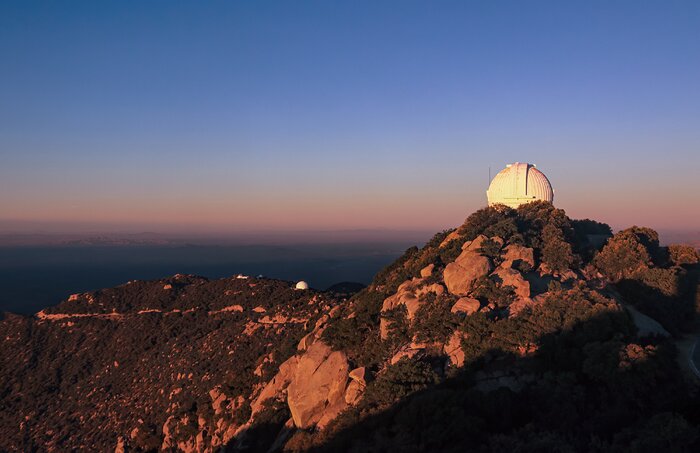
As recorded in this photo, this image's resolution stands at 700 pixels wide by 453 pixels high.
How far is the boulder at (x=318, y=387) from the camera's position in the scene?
2292 cm

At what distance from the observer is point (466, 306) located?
2473 centimetres

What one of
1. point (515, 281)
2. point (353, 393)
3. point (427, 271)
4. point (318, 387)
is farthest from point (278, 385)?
point (515, 281)

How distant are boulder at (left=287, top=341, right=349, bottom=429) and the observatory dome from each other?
2621cm

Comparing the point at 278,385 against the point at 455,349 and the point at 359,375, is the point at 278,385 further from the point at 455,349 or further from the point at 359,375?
the point at 455,349

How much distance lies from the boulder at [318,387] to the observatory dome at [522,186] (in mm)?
26207

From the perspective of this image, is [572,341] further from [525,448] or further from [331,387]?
[331,387]

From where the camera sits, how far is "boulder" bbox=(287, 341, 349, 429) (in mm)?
22922

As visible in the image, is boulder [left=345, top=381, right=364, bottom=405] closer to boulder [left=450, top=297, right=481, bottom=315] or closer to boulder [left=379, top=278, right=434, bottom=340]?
boulder [left=379, top=278, right=434, bottom=340]

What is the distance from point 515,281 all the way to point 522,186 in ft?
65.2

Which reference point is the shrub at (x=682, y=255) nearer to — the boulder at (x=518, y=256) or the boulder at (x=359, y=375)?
the boulder at (x=518, y=256)

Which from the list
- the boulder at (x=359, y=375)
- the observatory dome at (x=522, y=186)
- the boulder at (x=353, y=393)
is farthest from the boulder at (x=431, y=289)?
the observatory dome at (x=522, y=186)

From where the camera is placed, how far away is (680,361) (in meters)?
21.2

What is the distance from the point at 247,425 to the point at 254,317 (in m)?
26.6

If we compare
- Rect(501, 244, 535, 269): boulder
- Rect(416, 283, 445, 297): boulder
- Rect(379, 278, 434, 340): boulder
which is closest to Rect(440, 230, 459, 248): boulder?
Rect(501, 244, 535, 269): boulder
